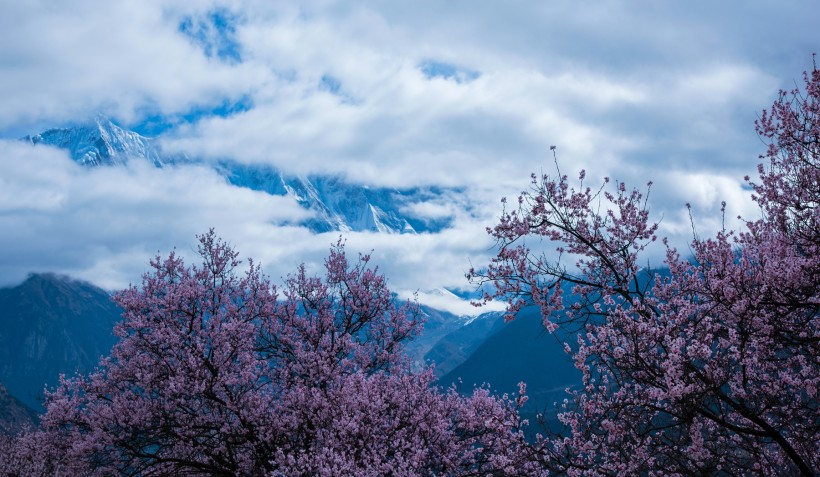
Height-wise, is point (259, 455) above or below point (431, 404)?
below

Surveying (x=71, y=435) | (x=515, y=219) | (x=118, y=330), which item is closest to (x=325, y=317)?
(x=118, y=330)

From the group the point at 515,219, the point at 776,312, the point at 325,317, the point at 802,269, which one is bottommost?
the point at 776,312

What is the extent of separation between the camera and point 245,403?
23.8 metres

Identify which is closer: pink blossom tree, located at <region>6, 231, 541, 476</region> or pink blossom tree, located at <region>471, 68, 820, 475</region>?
pink blossom tree, located at <region>471, 68, 820, 475</region>

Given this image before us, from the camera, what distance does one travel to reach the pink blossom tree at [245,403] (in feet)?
73.4

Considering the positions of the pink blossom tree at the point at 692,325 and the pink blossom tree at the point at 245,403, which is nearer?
the pink blossom tree at the point at 692,325

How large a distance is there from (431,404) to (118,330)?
13.2 meters

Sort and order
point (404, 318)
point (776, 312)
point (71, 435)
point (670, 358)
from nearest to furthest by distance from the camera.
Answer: point (670, 358) → point (776, 312) → point (71, 435) → point (404, 318)

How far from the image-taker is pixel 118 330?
25.9 m

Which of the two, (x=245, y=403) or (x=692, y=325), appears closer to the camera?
(x=692, y=325)

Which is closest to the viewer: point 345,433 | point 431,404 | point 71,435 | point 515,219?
point 515,219

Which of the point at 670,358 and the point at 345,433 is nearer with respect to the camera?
the point at 670,358

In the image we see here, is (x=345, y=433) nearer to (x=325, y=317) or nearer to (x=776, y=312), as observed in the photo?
(x=325, y=317)

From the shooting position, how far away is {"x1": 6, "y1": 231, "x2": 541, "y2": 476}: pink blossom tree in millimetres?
22375
